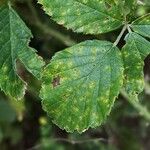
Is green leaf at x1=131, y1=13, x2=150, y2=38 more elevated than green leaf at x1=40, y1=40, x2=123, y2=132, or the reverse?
green leaf at x1=131, y1=13, x2=150, y2=38

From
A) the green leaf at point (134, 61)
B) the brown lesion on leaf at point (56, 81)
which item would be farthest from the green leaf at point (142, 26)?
the brown lesion on leaf at point (56, 81)

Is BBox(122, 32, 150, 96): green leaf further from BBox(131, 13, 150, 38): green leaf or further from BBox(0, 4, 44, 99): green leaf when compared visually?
BBox(0, 4, 44, 99): green leaf

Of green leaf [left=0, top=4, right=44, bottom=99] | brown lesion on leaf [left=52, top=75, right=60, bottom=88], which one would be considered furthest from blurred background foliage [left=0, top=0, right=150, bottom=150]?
brown lesion on leaf [left=52, top=75, right=60, bottom=88]

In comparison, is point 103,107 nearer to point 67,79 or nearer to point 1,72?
point 67,79

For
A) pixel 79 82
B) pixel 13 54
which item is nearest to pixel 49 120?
pixel 13 54

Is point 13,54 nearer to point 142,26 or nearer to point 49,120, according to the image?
point 142,26

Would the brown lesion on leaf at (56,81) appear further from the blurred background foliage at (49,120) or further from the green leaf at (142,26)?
the blurred background foliage at (49,120)
